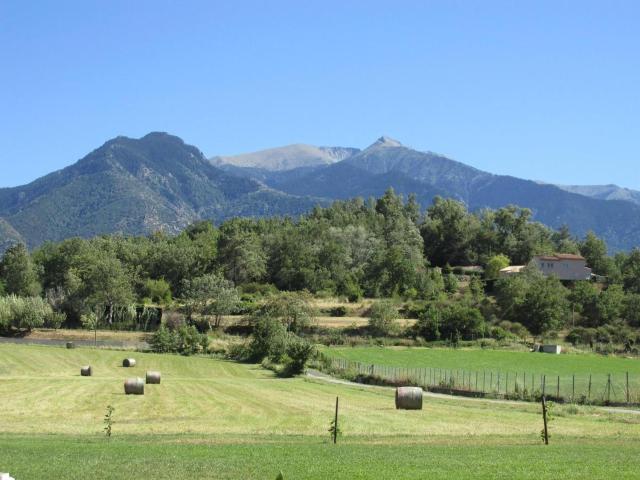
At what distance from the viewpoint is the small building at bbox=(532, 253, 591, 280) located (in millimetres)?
124562

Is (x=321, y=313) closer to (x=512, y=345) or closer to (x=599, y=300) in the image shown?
(x=512, y=345)

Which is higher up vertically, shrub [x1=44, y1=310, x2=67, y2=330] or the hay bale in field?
shrub [x1=44, y1=310, x2=67, y2=330]

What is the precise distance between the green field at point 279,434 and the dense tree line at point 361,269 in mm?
46190

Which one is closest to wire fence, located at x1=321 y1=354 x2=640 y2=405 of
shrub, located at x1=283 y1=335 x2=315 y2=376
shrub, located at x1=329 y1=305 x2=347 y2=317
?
shrub, located at x1=283 y1=335 x2=315 y2=376

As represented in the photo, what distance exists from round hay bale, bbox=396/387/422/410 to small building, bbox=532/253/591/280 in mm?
91873

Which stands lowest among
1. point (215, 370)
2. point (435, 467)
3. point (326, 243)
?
point (215, 370)

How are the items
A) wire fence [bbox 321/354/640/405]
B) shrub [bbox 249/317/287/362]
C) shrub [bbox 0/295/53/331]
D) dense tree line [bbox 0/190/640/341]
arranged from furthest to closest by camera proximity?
dense tree line [bbox 0/190/640/341]
shrub [bbox 0/295/53/331]
shrub [bbox 249/317/287/362]
wire fence [bbox 321/354/640/405]

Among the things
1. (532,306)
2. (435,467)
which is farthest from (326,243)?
(435,467)

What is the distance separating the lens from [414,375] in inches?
2100

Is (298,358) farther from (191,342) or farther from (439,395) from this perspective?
(191,342)

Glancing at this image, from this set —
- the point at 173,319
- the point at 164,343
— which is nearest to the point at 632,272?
the point at 173,319

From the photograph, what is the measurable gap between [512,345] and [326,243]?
46741mm

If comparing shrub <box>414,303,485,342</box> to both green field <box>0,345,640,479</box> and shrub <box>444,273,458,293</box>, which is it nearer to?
shrub <box>444,273,458,293</box>

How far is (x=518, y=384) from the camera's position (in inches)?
1890
